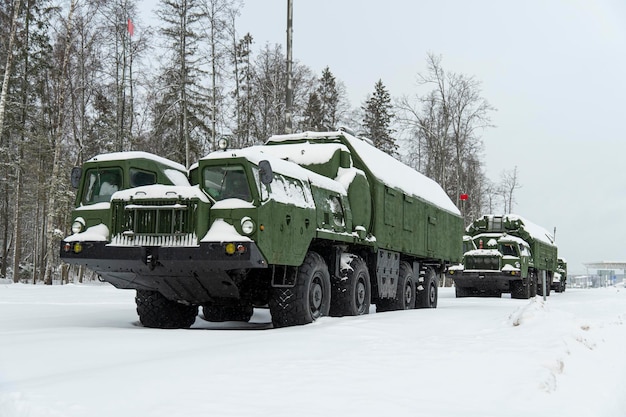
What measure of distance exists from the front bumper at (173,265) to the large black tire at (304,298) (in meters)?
0.63

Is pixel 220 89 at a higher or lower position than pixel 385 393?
higher

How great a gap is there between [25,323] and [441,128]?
35.5 meters

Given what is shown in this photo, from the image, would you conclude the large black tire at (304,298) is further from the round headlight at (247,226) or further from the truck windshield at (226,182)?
the truck windshield at (226,182)

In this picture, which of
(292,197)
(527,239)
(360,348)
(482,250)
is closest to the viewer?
(360,348)

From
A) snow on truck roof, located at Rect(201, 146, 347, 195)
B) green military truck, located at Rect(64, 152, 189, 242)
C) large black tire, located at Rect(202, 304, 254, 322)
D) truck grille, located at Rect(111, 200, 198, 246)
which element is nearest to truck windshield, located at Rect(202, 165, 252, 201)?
snow on truck roof, located at Rect(201, 146, 347, 195)

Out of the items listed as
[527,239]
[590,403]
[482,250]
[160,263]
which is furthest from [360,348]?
[527,239]

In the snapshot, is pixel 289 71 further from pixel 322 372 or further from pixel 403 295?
pixel 322 372

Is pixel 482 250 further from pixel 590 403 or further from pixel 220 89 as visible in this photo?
pixel 590 403

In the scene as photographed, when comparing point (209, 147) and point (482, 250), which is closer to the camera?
point (482, 250)

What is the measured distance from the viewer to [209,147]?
3431 cm

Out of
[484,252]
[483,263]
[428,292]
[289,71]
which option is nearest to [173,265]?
[428,292]

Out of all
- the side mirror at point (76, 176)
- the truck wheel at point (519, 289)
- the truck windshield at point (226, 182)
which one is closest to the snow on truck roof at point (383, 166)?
the truck windshield at point (226, 182)

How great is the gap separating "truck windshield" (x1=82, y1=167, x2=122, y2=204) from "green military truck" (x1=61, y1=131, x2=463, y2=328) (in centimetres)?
55

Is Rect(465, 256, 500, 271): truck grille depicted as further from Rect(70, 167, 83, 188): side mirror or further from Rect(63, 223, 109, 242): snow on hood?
Rect(63, 223, 109, 242): snow on hood
